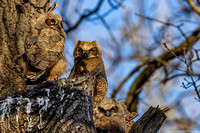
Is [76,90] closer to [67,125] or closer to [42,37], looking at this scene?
[67,125]

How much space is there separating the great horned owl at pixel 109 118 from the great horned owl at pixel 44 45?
0.93 metres

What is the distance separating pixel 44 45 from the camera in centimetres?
324

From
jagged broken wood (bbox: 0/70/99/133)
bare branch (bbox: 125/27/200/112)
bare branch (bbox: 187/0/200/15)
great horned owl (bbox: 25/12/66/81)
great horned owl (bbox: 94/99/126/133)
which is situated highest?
bare branch (bbox: 187/0/200/15)

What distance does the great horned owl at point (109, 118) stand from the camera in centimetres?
309

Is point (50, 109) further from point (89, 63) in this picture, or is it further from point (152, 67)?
point (152, 67)

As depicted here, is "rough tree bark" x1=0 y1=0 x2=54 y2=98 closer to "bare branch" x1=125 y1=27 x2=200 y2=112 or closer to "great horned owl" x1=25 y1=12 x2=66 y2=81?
"great horned owl" x1=25 y1=12 x2=66 y2=81

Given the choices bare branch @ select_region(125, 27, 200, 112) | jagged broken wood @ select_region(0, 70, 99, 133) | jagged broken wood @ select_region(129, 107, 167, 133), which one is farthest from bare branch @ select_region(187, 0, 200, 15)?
jagged broken wood @ select_region(0, 70, 99, 133)

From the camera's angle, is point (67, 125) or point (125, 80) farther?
point (125, 80)

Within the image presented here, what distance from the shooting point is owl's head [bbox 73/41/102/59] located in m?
4.11

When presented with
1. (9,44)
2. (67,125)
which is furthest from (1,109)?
(9,44)

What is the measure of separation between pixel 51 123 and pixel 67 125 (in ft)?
0.52

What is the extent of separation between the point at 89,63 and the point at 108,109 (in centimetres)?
95

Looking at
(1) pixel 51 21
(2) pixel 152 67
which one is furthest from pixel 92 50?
(2) pixel 152 67

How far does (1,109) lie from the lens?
7.85 ft
